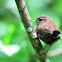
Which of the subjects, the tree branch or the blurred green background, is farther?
the blurred green background

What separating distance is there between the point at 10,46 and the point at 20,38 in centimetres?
67

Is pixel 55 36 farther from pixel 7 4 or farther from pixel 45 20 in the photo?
pixel 7 4

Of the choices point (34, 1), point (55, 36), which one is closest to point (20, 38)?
point (55, 36)

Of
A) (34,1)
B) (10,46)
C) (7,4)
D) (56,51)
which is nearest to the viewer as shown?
(10,46)

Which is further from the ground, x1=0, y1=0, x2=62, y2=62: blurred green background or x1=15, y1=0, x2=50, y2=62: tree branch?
x1=15, y1=0, x2=50, y2=62: tree branch

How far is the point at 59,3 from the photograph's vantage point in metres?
5.97

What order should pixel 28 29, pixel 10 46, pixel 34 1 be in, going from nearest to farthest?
1. pixel 28 29
2. pixel 10 46
3. pixel 34 1

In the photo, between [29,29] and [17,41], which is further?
[17,41]

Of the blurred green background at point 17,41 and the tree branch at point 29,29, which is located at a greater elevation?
the tree branch at point 29,29

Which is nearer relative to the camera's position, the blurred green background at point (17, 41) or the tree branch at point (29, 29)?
the tree branch at point (29, 29)

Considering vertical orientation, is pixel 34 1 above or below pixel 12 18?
above

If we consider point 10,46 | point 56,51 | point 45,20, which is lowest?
point 56,51

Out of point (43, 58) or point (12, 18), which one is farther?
point (12, 18)

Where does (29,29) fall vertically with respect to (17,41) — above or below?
above
